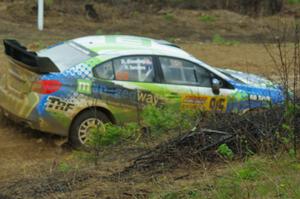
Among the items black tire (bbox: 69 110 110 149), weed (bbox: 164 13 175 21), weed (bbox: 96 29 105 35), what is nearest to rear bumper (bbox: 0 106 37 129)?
black tire (bbox: 69 110 110 149)

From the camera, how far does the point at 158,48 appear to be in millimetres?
11445

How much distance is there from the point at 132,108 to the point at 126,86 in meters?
0.34

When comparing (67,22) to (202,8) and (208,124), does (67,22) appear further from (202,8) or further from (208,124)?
(208,124)

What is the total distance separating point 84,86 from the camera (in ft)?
35.1

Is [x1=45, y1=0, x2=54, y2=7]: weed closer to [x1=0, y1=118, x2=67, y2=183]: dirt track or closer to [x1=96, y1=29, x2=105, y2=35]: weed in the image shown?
[x1=96, y1=29, x2=105, y2=35]: weed

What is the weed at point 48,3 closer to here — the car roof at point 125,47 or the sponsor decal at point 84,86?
the car roof at point 125,47

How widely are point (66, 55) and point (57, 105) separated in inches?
36.4

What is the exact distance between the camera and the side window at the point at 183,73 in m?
11.3

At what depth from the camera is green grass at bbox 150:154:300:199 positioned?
5.77m

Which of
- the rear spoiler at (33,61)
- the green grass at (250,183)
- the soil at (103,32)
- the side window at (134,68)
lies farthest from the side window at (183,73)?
the green grass at (250,183)

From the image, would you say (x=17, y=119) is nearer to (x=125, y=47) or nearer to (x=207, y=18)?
(x=125, y=47)

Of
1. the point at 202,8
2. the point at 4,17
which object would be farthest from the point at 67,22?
the point at 202,8

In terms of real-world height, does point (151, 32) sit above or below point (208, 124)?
below

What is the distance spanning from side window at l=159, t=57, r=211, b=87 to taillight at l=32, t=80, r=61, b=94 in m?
1.66
